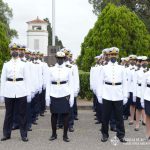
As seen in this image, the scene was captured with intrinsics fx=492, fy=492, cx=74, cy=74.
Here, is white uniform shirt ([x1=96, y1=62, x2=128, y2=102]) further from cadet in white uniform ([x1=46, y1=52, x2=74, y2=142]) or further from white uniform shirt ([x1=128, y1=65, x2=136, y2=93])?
white uniform shirt ([x1=128, y1=65, x2=136, y2=93])

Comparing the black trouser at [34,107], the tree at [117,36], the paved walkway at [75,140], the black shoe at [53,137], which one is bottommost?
the paved walkway at [75,140]

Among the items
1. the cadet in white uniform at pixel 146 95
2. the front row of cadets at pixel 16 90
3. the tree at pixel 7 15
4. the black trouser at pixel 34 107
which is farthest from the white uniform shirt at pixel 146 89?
the tree at pixel 7 15

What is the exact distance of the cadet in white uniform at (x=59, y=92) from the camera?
35.9 feet

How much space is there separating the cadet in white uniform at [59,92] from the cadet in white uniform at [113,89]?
2.40 ft

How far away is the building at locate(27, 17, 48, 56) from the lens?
6562 cm

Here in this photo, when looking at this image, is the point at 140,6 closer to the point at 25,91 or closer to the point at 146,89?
the point at 146,89

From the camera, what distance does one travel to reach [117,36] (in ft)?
72.2

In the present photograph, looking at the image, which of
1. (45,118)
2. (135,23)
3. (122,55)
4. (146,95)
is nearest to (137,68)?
(146,95)

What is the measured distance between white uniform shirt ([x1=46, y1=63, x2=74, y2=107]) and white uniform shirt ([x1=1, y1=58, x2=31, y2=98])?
49cm

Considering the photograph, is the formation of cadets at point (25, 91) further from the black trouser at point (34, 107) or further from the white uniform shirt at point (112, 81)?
the black trouser at point (34, 107)

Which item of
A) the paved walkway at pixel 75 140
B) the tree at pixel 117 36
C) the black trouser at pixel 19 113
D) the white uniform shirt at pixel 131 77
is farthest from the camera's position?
the tree at pixel 117 36

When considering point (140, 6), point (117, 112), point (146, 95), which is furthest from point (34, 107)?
point (140, 6)

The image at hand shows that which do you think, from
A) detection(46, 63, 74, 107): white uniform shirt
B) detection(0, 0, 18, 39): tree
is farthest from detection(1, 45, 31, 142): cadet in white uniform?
detection(0, 0, 18, 39): tree

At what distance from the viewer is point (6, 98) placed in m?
11.0
